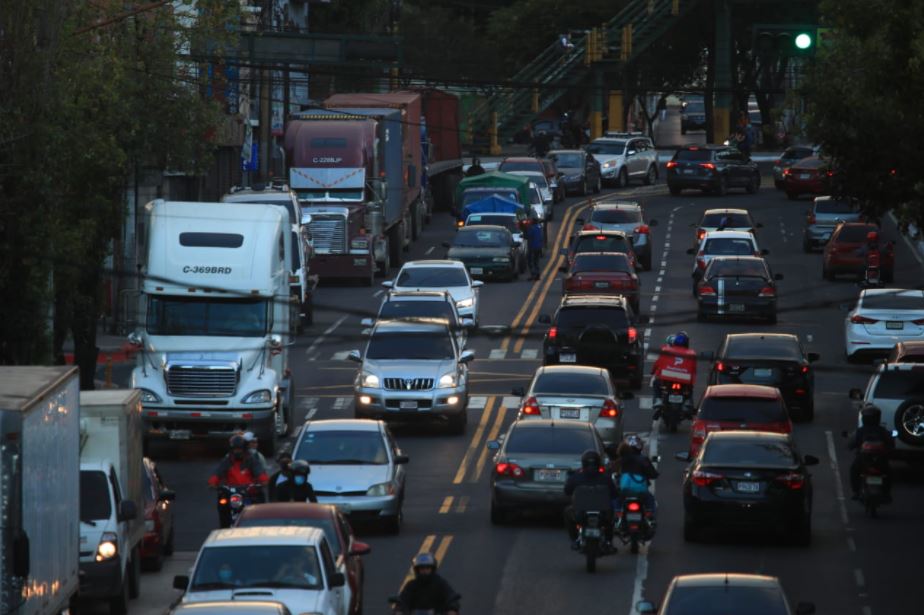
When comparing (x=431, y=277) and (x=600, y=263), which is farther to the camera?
(x=600, y=263)

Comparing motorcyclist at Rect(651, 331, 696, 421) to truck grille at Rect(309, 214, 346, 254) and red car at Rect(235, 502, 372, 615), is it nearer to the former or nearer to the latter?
red car at Rect(235, 502, 372, 615)

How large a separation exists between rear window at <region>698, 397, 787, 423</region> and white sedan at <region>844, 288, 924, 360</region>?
34.0 ft

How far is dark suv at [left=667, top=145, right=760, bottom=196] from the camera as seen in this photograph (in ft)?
234

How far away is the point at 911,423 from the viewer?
30734 millimetres

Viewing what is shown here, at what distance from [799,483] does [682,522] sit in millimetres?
2732

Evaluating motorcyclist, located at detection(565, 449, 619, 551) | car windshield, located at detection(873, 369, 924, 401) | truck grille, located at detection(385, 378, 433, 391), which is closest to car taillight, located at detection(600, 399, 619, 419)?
truck grille, located at detection(385, 378, 433, 391)

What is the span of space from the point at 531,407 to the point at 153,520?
8.55m

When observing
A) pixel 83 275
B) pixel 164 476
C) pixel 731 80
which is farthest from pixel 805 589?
pixel 731 80

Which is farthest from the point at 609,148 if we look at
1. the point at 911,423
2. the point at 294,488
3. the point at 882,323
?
the point at 294,488

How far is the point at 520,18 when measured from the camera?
9350cm

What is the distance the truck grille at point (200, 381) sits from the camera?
1276 inches

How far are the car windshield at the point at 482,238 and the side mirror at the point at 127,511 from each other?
32.1 meters

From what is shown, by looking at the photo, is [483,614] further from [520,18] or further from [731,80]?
[520,18]

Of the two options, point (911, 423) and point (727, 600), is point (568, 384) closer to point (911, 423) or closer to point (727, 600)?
point (911, 423)
